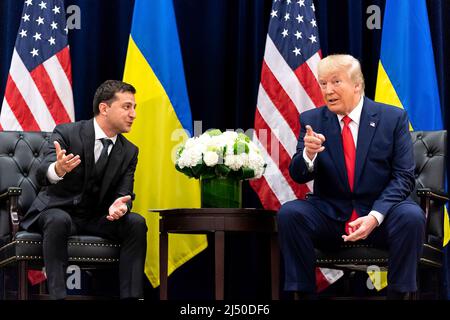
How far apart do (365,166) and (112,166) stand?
151cm

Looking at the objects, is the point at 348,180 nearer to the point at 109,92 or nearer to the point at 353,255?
the point at 353,255

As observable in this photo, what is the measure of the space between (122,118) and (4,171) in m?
0.86

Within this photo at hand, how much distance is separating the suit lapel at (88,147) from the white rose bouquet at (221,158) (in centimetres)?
53

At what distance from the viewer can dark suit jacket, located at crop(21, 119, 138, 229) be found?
4723 mm

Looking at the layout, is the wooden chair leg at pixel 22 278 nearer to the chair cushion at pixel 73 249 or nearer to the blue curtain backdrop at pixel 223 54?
the chair cushion at pixel 73 249

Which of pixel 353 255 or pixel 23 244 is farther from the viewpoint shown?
pixel 23 244

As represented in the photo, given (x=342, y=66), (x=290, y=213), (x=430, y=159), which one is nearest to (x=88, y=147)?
(x=290, y=213)

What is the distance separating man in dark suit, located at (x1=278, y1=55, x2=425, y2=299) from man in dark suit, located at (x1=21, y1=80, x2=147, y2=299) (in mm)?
933

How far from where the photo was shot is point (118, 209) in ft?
14.9

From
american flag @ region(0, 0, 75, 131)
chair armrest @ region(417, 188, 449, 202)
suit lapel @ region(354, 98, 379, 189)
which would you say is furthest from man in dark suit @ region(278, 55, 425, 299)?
american flag @ region(0, 0, 75, 131)

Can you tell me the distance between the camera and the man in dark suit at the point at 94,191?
4.47m

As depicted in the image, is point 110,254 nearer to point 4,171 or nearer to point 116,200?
point 116,200

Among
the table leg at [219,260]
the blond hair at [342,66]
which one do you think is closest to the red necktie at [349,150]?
the blond hair at [342,66]

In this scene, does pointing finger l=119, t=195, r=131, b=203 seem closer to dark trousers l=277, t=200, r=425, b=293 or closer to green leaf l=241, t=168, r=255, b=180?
green leaf l=241, t=168, r=255, b=180
